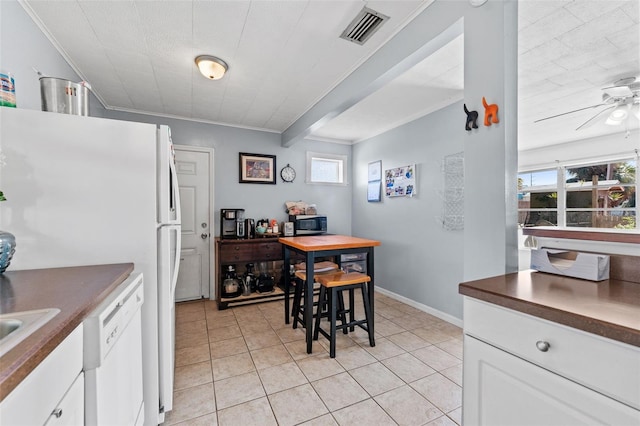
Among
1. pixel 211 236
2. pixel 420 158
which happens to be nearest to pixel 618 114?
pixel 420 158

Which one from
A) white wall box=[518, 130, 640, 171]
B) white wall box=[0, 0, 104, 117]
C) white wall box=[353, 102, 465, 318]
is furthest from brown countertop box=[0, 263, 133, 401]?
white wall box=[518, 130, 640, 171]

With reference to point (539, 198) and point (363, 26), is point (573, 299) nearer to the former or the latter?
point (363, 26)

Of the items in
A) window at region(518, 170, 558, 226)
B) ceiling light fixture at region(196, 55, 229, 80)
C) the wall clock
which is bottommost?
window at region(518, 170, 558, 226)

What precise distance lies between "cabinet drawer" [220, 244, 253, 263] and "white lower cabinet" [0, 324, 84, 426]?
2580 millimetres

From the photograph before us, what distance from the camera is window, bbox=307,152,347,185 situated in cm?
444

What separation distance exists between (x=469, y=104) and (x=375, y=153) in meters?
2.85

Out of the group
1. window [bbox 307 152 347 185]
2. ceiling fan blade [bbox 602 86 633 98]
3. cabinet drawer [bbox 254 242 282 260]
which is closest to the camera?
ceiling fan blade [bbox 602 86 633 98]

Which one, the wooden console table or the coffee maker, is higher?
the coffee maker

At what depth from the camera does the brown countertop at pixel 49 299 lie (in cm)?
53

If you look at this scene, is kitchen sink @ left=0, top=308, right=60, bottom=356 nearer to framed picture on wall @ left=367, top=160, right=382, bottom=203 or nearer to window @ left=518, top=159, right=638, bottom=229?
framed picture on wall @ left=367, top=160, right=382, bottom=203

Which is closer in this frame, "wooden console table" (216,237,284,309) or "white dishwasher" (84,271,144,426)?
"white dishwasher" (84,271,144,426)

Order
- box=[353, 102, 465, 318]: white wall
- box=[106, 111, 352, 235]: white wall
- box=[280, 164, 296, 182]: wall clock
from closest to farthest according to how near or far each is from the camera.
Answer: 1. box=[353, 102, 465, 318]: white wall
2. box=[106, 111, 352, 235]: white wall
3. box=[280, 164, 296, 182]: wall clock

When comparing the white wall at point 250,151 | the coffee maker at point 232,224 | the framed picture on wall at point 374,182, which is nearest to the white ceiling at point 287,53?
the white wall at point 250,151

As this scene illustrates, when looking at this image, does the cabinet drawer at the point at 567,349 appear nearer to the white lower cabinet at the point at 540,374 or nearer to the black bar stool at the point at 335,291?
the white lower cabinet at the point at 540,374
